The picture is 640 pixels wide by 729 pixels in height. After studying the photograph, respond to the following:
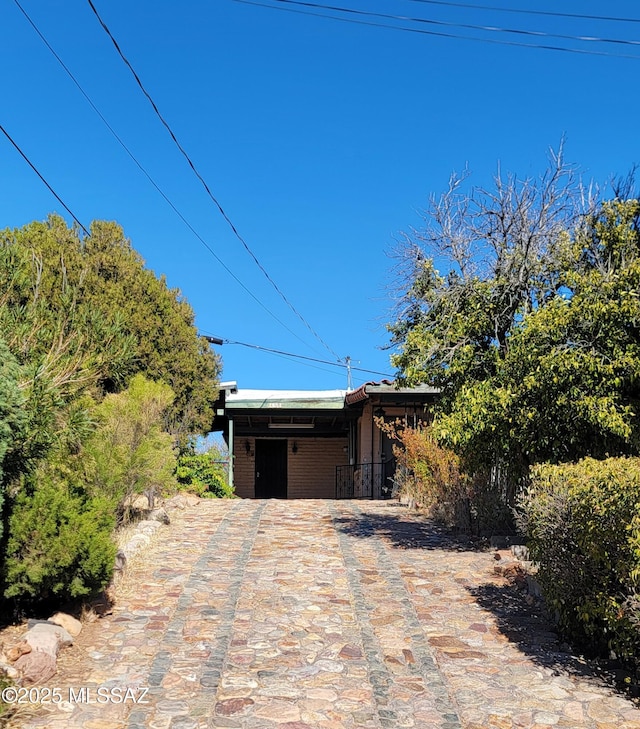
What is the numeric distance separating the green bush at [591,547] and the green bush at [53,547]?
12.5 ft

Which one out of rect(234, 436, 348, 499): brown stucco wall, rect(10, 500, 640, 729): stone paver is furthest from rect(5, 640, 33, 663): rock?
rect(234, 436, 348, 499): brown stucco wall

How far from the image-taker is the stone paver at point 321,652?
457cm

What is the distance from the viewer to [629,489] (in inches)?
197

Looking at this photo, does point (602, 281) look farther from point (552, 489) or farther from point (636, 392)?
point (552, 489)

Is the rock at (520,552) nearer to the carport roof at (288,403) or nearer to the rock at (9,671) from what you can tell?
the rock at (9,671)

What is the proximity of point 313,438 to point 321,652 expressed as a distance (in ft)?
57.7

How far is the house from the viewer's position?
1866cm

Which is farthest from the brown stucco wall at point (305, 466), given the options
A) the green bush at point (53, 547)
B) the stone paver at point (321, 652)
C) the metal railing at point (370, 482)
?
the green bush at point (53, 547)

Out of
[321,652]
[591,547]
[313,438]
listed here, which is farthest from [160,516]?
[313,438]

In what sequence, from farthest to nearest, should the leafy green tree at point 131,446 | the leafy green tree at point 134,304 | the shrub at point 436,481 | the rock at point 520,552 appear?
the leafy green tree at point 134,304 < the shrub at point 436,481 < the leafy green tree at point 131,446 < the rock at point 520,552

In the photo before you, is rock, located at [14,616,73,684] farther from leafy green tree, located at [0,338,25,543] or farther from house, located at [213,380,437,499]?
house, located at [213,380,437,499]

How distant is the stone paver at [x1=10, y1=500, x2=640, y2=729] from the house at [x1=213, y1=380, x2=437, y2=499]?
9181mm

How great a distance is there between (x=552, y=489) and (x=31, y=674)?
429 cm

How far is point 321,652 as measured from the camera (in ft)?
18.7
